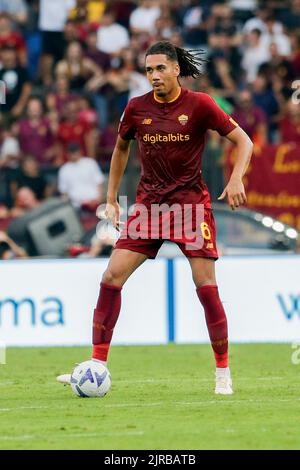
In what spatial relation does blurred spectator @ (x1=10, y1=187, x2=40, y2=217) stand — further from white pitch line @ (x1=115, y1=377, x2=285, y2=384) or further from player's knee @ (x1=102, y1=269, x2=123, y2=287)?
player's knee @ (x1=102, y1=269, x2=123, y2=287)

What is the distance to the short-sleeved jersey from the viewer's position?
9.50 m

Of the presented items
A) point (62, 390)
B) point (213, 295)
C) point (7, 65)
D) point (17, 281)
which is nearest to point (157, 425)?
point (213, 295)

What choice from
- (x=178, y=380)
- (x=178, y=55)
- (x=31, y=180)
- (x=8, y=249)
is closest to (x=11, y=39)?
(x=31, y=180)

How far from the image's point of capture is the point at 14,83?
20.9 meters

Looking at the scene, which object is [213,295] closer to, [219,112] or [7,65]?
Answer: [219,112]

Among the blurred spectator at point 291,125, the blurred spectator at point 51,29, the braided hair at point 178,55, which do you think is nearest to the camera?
the braided hair at point 178,55

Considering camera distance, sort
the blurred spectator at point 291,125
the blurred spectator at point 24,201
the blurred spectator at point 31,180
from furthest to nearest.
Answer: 1. the blurred spectator at point 291,125
2. the blurred spectator at point 31,180
3. the blurred spectator at point 24,201

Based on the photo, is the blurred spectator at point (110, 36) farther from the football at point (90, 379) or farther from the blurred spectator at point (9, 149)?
the football at point (90, 379)

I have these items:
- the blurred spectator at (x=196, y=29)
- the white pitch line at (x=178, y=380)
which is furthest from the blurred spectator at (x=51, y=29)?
the white pitch line at (x=178, y=380)

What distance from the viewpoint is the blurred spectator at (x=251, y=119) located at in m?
20.3

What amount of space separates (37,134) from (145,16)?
125 inches

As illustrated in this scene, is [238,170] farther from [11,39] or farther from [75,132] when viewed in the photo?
[11,39]

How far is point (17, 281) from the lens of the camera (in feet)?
48.2

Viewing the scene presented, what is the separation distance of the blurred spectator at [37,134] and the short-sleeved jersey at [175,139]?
10826 mm
